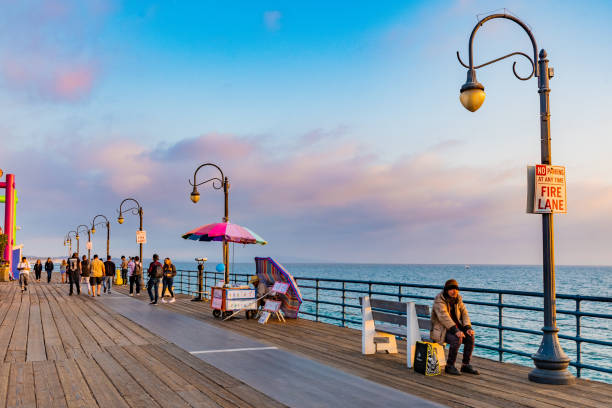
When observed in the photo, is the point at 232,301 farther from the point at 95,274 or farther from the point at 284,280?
the point at 95,274

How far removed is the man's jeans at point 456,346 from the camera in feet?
26.5

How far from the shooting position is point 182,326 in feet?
44.2

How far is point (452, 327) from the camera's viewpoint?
8.16 m

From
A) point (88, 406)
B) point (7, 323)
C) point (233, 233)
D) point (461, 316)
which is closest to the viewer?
point (88, 406)

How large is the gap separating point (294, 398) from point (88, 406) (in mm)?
2375

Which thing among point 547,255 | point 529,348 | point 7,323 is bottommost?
point 529,348

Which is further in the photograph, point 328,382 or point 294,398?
point 328,382

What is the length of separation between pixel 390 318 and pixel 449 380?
6.07ft

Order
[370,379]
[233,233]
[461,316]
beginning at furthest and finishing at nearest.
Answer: [233,233], [461,316], [370,379]

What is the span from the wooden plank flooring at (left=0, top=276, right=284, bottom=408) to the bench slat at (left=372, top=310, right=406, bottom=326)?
3.04 metres

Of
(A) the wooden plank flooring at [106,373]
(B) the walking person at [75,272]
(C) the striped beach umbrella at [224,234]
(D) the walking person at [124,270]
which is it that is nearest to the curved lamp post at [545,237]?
(A) the wooden plank flooring at [106,373]

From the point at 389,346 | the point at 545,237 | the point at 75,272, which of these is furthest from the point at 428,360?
the point at 75,272

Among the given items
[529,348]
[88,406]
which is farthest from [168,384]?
[529,348]

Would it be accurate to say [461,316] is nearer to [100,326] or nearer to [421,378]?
[421,378]
